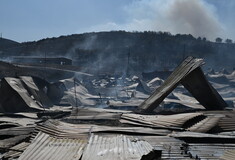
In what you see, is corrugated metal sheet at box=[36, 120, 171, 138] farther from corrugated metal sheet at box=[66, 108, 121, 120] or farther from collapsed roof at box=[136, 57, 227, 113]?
collapsed roof at box=[136, 57, 227, 113]

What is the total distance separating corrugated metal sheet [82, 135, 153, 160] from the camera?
14.4ft

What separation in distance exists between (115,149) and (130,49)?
62478mm

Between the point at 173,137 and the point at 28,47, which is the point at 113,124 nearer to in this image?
the point at 173,137

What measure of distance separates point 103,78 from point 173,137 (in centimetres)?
3350

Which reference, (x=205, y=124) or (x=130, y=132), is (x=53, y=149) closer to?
(x=130, y=132)

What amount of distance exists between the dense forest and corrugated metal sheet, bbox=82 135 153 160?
50665 millimetres

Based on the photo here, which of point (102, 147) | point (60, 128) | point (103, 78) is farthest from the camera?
point (103, 78)

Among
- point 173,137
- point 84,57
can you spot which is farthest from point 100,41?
point 173,137

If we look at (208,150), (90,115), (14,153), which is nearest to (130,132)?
(208,150)

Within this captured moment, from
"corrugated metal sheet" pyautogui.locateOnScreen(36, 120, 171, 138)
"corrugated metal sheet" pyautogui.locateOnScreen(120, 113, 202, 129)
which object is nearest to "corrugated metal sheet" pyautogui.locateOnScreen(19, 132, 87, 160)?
"corrugated metal sheet" pyautogui.locateOnScreen(36, 120, 171, 138)

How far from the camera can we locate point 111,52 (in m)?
64.3

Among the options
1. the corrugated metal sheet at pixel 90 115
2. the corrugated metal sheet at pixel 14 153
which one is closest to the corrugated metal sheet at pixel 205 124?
the corrugated metal sheet at pixel 90 115

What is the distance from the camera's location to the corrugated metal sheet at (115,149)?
4383mm

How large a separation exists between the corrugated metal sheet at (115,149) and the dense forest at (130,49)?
50665mm
